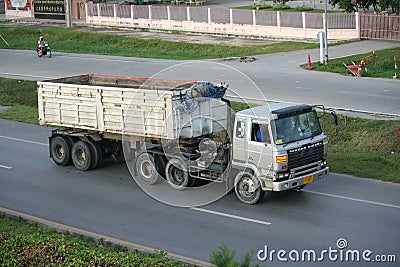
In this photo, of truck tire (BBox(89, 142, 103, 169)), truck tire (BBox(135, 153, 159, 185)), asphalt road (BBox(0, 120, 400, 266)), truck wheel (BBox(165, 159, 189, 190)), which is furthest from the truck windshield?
truck tire (BBox(89, 142, 103, 169))

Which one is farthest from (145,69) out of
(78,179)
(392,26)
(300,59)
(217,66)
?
(78,179)

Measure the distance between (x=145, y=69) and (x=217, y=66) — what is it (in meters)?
3.72

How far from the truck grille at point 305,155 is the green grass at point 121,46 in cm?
2535

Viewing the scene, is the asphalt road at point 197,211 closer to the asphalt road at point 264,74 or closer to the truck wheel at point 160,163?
the truck wheel at point 160,163

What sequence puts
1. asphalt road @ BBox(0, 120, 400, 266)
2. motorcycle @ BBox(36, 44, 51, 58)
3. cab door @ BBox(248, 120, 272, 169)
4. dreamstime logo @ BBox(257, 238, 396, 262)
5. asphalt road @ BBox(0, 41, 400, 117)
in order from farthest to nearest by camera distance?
motorcycle @ BBox(36, 44, 51, 58) → asphalt road @ BBox(0, 41, 400, 117) → cab door @ BBox(248, 120, 272, 169) → asphalt road @ BBox(0, 120, 400, 266) → dreamstime logo @ BBox(257, 238, 396, 262)

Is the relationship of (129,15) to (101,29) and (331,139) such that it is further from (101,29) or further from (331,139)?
(331,139)

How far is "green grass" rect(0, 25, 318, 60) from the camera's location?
43062 millimetres

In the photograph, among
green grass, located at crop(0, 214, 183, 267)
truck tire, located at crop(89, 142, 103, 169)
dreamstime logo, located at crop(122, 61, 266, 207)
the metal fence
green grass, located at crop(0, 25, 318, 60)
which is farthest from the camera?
green grass, located at crop(0, 25, 318, 60)

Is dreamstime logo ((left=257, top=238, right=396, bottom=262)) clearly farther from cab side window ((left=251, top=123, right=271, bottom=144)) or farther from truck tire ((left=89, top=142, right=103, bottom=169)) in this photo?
truck tire ((left=89, top=142, right=103, bottom=169))

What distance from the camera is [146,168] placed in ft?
60.5

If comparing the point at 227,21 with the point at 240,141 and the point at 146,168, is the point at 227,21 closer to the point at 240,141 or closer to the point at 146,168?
the point at 146,168

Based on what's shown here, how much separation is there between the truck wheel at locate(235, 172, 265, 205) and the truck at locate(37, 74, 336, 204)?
0.02m

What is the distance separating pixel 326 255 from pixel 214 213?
11.1ft

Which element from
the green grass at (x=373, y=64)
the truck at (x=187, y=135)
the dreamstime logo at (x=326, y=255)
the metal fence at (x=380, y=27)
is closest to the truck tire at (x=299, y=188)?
the truck at (x=187, y=135)
